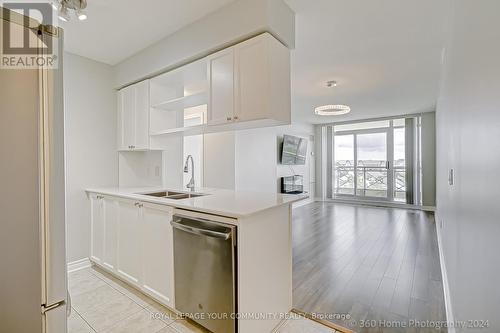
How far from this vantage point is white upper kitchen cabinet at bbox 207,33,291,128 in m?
1.88

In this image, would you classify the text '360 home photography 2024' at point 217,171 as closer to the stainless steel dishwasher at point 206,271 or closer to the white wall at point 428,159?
the stainless steel dishwasher at point 206,271

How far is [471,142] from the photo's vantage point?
1.17 metres

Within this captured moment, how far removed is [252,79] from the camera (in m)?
1.95

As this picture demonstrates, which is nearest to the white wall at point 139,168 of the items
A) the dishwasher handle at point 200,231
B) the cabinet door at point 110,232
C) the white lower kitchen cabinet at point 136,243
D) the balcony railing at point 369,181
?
the white lower kitchen cabinet at point 136,243

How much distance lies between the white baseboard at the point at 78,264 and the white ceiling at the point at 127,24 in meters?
2.50

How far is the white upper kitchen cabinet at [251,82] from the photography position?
6.18 feet

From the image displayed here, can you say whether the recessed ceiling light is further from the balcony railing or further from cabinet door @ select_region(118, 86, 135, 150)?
the balcony railing

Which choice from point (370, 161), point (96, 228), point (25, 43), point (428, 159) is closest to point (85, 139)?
point (96, 228)

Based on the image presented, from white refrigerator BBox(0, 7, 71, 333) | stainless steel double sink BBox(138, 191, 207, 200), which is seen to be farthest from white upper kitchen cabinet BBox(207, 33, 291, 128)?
white refrigerator BBox(0, 7, 71, 333)

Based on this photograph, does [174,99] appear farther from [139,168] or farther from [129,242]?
[129,242]

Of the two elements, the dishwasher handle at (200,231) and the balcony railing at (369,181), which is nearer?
the dishwasher handle at (200,231)

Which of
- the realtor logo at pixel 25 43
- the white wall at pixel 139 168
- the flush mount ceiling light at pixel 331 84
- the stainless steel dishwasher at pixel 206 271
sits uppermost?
the flush mount ceiling light at pixel 331 84

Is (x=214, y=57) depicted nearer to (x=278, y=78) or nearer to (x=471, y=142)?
(x=278, y=78)

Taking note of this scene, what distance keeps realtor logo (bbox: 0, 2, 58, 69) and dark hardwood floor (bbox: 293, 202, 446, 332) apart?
2.31 metres
